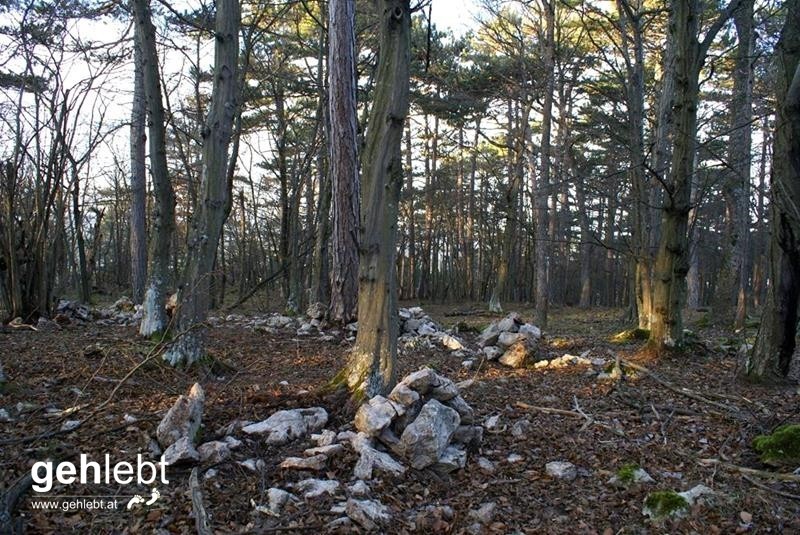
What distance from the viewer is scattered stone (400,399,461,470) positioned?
3385 millimetres

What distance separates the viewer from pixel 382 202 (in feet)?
13.1

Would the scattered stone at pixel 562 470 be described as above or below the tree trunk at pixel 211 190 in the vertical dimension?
below

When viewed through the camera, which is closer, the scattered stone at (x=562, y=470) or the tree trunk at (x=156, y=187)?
the scattered stone at (x=562, y=470)

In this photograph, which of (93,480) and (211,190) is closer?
(93,480)

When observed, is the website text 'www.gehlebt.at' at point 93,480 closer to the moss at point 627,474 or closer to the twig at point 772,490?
the moss at point 627,474

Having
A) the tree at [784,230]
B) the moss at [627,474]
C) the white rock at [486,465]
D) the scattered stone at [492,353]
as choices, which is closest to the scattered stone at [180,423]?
the white rock at [486,465]

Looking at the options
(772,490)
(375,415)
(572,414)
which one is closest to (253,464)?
(375,415)

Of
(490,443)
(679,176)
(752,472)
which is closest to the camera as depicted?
(752,472)

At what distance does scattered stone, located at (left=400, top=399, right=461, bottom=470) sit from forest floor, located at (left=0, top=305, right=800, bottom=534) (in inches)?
5.7

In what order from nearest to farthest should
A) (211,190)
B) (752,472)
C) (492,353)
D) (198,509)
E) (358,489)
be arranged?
(198,509) → (358,489) → (752,472) → (211,190) → (492,353)

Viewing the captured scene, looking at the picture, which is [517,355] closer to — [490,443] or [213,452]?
[490,443]

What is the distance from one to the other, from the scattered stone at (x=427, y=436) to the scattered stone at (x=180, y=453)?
1.28 m

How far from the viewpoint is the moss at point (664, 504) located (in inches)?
113

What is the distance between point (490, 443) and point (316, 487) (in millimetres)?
1495
